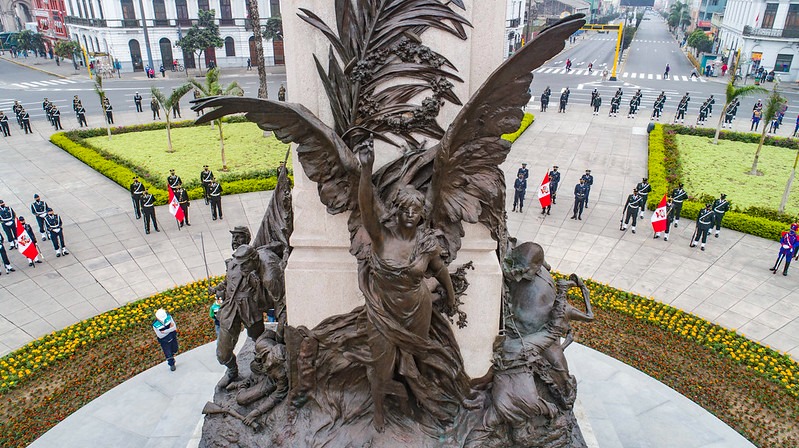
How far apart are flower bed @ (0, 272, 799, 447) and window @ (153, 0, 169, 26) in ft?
151

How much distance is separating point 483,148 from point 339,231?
2.01 meters

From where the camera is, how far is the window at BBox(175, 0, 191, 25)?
51750 mm

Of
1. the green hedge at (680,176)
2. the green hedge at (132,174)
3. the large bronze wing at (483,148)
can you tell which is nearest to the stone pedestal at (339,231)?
the large bronze wing at (483,148)

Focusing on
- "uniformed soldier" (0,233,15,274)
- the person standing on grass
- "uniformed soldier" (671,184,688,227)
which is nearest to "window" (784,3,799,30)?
"uniformed soldier" (671,184,688,227)

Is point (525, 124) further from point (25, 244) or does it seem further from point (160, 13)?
point (160, 13)

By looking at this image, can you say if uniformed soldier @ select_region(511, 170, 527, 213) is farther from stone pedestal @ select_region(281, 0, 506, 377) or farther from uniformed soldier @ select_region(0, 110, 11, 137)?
uniformed soldier @ select_region(0, 110, 11, 137)

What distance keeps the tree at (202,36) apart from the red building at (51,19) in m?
23.7

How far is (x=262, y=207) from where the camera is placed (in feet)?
62.0

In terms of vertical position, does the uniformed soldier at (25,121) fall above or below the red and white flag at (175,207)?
below

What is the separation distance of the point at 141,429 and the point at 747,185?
22693mm

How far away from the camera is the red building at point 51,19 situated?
6450 cm

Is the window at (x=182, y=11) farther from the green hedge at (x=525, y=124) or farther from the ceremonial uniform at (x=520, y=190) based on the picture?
the ceremonial uniform at (x=520, y=190)

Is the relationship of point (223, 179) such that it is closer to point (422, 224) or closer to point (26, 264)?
point (26, 264)

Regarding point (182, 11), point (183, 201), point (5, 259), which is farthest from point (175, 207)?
point (182, 11)
